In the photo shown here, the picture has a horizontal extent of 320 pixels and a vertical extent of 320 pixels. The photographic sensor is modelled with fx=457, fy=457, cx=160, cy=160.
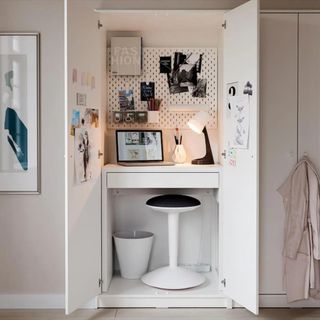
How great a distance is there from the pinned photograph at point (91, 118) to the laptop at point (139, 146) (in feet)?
1.28

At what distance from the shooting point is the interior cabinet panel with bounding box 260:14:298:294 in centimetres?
324

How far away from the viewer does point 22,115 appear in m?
3.36

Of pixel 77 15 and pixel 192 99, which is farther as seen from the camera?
pixel 192 99

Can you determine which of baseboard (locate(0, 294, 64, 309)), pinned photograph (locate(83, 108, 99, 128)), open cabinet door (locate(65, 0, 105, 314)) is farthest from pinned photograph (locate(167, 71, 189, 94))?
baseboard (locate(0, 294, 64, 309))

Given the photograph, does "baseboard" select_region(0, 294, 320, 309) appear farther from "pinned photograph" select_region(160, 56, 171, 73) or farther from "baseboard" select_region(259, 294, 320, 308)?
"pinned photograph" select_region(160, 56, 171, 73)

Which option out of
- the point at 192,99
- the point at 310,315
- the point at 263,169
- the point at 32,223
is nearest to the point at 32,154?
the point at 32,223

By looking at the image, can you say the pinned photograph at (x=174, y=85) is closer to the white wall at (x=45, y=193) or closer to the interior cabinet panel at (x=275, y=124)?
the white wall at (x=45, y=193)

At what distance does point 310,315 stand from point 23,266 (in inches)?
83.5

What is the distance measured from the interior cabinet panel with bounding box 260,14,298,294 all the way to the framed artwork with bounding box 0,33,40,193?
1.65 meters

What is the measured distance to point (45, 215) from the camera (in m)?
3.39

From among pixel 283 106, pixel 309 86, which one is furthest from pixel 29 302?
pixel 309 86

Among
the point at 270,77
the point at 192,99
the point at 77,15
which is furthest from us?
the point at 192,99

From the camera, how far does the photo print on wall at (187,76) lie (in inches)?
147

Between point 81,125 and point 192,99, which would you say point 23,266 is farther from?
point 192,99
